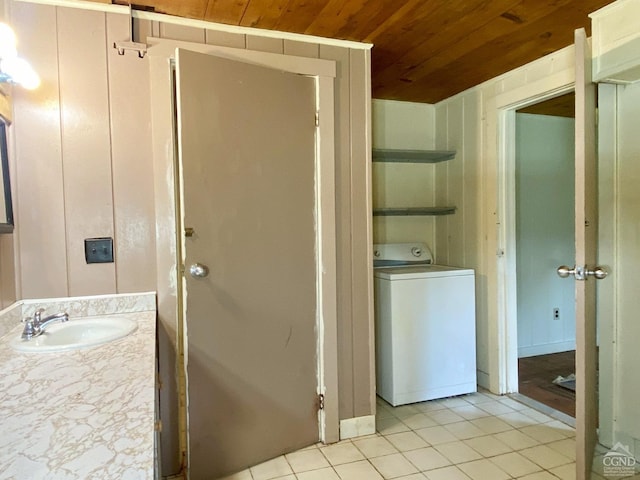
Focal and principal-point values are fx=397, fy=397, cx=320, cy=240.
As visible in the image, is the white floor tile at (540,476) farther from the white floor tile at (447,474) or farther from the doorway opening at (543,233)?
the doorway opening at (543,233)

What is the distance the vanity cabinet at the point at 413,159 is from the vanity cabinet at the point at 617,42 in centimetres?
117

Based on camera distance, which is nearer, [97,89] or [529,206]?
[97,89]

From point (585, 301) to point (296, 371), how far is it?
1.35 meters

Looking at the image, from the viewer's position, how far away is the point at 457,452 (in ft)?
6.72

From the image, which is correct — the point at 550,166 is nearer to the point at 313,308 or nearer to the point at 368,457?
the point at 313,308

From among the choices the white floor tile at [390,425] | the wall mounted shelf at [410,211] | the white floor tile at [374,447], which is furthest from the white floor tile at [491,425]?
the wall mounted shelf at [410,211]

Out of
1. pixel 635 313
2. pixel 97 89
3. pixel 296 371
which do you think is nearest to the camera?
pixel 97 89

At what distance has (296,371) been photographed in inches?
81.2

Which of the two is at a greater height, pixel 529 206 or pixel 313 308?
pixel 529 206

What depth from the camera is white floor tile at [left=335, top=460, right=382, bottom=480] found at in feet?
6.05

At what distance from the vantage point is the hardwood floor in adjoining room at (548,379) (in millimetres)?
2590

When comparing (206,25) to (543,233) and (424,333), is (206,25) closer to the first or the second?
(424,333)

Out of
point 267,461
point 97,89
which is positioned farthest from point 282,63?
point 267,461

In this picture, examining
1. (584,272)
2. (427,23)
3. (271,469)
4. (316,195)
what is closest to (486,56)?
Answer: (427,23)
